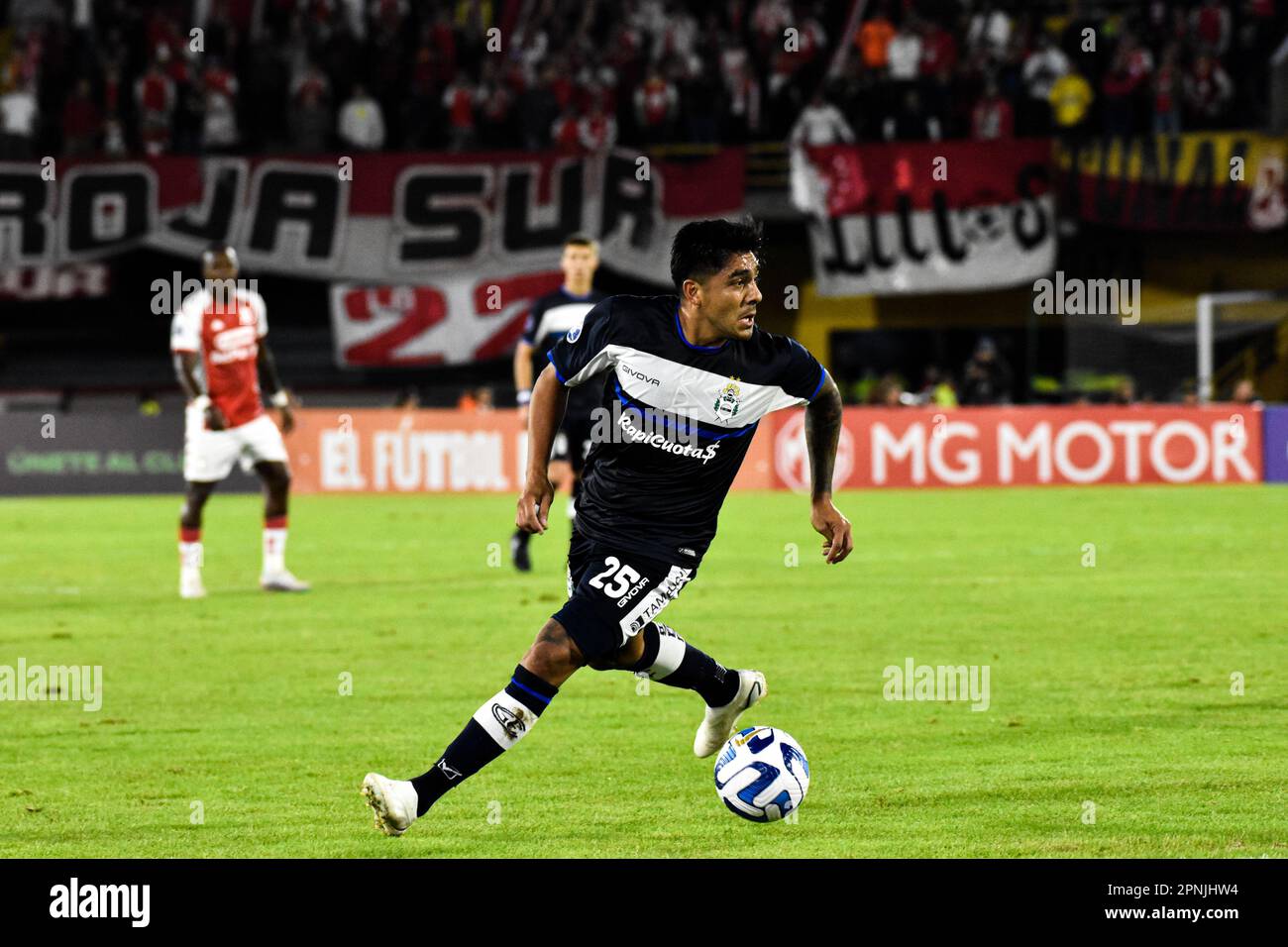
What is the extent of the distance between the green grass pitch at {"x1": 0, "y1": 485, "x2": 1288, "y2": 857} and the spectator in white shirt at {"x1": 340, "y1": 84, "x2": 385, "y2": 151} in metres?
15.4

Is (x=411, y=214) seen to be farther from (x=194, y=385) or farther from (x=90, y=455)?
(x=194, y=385)

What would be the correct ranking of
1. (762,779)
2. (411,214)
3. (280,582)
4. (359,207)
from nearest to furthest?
(762,779), (280,582), (411,214), (359,207)

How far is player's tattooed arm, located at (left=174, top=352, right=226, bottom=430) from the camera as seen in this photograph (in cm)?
1411

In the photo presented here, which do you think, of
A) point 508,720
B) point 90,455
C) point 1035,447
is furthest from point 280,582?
point 90,455

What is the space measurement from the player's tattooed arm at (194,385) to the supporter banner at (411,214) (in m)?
18.3

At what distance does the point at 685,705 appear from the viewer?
9750mm

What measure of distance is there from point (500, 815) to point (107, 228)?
1082 inches

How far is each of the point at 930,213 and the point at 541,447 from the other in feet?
84.0

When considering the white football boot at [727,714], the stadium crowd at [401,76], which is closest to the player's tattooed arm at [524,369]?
the white football boot at [727,714]

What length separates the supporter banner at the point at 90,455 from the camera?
28578mm

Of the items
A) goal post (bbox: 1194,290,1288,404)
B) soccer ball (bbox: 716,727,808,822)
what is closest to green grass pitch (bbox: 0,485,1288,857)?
soccer ball (bbox: 716,727,808,822)

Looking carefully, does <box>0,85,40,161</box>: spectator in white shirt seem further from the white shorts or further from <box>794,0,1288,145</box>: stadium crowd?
the white shorts

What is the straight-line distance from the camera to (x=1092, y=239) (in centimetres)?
3300

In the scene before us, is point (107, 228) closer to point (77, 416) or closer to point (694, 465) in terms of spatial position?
point (77, 416)
